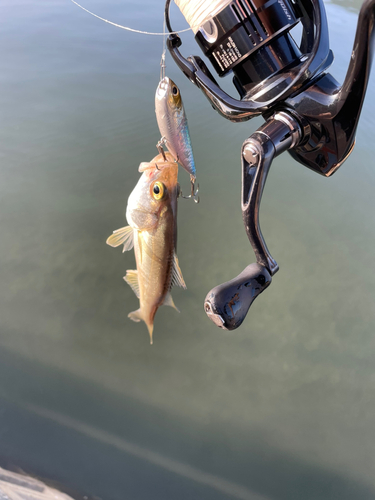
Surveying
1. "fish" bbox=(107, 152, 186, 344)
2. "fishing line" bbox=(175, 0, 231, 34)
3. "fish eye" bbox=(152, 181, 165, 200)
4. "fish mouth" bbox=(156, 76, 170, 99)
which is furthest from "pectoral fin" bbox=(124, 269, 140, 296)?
"fishing line" bbox=(175, 0, 231, 34)

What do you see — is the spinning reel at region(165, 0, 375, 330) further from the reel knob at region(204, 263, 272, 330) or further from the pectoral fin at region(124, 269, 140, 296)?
the pectoral fin at region(124, 269, 140, 296)

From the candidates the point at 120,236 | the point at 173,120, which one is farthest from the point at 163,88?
the point at 120,236

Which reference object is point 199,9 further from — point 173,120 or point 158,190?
point 158,190

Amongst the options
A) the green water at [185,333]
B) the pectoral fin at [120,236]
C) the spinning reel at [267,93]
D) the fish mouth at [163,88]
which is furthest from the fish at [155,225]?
the green water at [185,333]

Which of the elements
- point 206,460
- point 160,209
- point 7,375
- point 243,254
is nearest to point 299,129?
point 160,209

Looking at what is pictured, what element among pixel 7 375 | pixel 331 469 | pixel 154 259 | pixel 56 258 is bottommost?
pixel 7 375

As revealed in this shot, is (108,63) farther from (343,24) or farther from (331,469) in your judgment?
(331,469)
